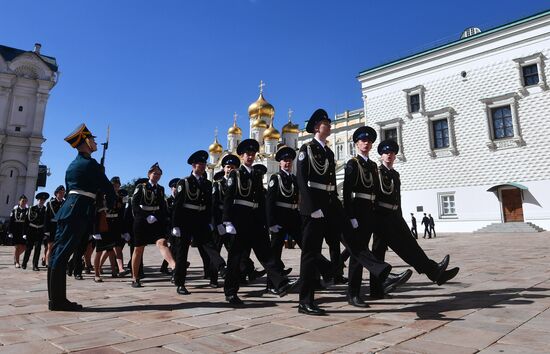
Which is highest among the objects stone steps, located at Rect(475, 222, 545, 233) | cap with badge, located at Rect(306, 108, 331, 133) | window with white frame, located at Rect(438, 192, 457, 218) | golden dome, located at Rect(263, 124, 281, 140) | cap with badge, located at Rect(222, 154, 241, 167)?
golden dome, located at Rect(263, 124, 281, 140)

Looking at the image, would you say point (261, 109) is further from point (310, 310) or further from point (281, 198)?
point (310, 310)

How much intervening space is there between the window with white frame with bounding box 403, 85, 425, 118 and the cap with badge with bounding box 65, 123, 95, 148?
25.7 m

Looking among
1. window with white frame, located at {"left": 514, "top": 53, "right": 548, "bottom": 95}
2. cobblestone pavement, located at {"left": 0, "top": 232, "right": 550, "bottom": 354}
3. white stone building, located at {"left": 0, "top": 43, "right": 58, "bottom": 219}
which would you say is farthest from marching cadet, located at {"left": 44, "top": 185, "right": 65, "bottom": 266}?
white stone building, located at {"left": 0, "top": 43, "right": 58, "bottom": 219}

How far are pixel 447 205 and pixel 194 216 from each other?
23.5 m

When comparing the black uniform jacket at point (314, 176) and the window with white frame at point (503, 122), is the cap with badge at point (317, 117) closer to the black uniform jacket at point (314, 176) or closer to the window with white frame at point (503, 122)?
the black uniform jacket at point (314, 176)

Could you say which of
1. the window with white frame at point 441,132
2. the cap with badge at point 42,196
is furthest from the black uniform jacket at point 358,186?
the window with white frame at point 441,132

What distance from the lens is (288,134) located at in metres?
52.3

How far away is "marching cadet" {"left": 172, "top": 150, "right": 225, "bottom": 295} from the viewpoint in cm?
573

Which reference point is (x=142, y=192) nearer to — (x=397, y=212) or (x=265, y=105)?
(x=397, y=212)

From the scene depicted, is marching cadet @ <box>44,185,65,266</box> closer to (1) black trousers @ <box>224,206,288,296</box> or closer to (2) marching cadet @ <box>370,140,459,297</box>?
(1) black trousers @ <box>224,206,288,296</box>

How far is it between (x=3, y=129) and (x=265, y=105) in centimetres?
3163

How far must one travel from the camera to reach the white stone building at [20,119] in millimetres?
35281

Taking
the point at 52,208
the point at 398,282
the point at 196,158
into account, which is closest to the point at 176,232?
the point at 196,158

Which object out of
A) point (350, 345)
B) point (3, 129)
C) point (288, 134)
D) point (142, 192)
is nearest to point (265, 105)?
point (288, 134)
